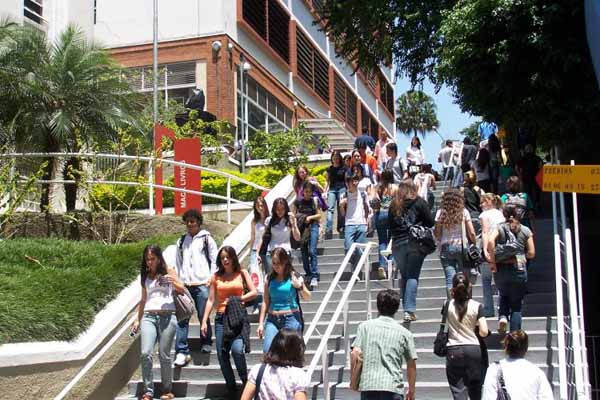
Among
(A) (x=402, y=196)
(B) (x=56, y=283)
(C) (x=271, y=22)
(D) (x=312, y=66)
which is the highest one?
(C) (x=271, y=22)

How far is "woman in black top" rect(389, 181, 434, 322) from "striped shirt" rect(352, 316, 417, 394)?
335cm

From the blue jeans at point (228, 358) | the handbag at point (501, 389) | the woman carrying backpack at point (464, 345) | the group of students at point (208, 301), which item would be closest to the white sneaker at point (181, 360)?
the group of students at point (208, 301)

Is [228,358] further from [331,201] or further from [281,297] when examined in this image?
[331,201]

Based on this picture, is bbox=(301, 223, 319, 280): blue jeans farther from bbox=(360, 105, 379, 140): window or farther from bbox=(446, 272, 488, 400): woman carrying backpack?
bbox=(360, 105, 379, 140): window

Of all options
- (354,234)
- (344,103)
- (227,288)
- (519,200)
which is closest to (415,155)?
(354,234)

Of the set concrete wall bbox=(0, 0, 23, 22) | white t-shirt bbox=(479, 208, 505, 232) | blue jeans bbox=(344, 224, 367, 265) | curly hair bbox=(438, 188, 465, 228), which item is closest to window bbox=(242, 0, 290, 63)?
concrete wall bbox=(0, 0, 23, 22)

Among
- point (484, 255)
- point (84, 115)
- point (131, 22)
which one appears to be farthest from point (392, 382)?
point (131, 22)

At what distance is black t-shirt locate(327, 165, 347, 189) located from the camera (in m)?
15.0

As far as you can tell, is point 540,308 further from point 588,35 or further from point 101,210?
point 101,210

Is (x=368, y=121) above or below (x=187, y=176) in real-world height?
above

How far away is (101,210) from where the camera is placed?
16203 millimetres

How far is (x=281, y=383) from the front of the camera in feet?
21.5

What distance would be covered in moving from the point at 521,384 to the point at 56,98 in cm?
1297

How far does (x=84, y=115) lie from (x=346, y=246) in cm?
703
